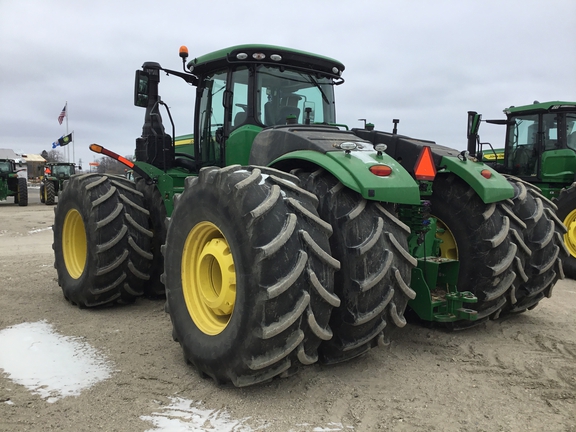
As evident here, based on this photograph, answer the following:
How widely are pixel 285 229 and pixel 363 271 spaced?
583mm

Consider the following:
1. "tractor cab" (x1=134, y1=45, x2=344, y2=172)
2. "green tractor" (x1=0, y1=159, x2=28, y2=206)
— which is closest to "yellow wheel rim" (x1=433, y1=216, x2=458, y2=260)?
"tractor cab" (x1=134, y1=45, x2=344, y2=172)

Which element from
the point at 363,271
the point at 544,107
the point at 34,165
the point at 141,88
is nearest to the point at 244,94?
the point at 141,88

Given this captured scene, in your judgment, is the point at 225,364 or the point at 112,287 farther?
the point at 112,287

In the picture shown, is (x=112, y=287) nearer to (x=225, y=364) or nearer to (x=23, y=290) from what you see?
(x=23, y=290)

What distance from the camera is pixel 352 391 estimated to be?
10.2 ft

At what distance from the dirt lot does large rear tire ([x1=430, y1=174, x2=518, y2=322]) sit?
0.44 meters

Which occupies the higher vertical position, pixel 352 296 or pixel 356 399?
pixel 352 296

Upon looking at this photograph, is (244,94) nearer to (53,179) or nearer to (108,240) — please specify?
(108,240)

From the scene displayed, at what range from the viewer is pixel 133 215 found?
5.05 m

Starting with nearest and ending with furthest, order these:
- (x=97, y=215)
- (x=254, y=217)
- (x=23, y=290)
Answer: (x=254, y=217) → (x=97, y=215) → (x=23, y=290)

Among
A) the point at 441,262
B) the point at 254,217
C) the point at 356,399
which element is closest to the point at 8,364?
the point at 254,217

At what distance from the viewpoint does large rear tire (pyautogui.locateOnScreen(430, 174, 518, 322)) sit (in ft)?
13.0

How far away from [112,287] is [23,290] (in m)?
1.75

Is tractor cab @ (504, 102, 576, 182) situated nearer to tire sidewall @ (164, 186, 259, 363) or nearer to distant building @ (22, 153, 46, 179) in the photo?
tire sidewall @ (164, 186, 259, 363)
